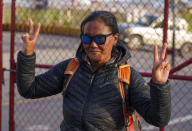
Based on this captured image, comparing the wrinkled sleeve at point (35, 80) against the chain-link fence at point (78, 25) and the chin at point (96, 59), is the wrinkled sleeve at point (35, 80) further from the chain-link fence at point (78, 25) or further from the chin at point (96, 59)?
the chain-link fence at point (78, 25)

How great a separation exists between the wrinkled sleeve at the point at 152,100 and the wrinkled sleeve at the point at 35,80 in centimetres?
56

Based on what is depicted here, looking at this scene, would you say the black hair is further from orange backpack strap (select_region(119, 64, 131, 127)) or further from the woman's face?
orange backpack strap (select_region(119, 64, 131, 127))

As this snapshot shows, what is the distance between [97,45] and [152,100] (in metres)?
0.51

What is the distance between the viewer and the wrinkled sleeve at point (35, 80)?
2.35 m

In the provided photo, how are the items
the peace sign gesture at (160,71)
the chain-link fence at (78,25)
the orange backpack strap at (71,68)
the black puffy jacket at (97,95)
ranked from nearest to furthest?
1. the peace sign gesture at (160,71)
2. the black puffy jacket at (97,95)
3. the orange backpack strap at (71,68)
4. the chain-link fence at (78,25)

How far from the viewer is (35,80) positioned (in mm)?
2471

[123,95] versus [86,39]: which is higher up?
[86,39]

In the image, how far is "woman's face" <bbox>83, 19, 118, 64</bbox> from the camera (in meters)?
2.22

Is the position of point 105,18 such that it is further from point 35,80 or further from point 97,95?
point 35,80

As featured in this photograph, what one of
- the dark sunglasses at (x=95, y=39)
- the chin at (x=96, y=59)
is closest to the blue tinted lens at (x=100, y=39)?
the dark sunglasses at (x=95, y=39)

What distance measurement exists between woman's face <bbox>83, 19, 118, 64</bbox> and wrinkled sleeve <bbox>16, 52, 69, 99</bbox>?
30 cm

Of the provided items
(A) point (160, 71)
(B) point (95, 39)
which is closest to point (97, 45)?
(B) point (95, 39)

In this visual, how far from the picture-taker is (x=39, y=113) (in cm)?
598

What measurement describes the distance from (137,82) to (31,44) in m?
0.75
